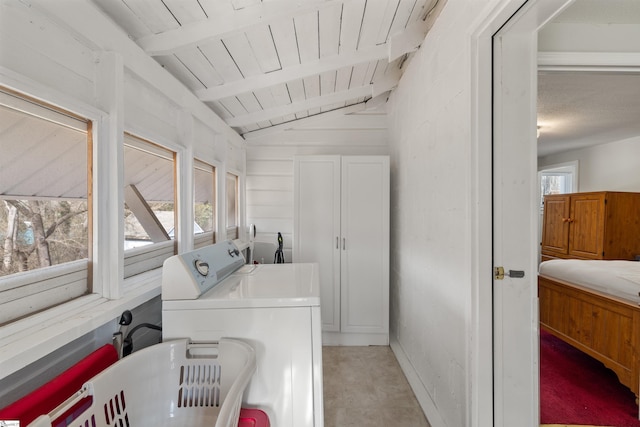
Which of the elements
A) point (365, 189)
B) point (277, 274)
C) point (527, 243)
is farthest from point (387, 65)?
point (277, 274)

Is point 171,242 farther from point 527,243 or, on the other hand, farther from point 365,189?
point 527,243

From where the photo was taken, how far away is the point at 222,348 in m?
1.01

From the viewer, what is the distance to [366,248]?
2609mm

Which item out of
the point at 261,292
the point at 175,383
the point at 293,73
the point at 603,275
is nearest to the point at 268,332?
the point at 261,292

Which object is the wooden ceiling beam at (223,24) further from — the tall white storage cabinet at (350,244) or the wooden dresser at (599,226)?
the wooden dresser at (599,226)

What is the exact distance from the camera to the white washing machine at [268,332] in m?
1.05

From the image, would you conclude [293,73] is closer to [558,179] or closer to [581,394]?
[581,394]

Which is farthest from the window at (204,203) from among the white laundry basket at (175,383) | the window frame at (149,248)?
the white laundry basket at (175,383)

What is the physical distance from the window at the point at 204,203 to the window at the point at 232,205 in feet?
1.32

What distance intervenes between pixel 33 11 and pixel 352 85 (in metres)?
2.06

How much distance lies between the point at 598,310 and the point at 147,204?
3.31 metres

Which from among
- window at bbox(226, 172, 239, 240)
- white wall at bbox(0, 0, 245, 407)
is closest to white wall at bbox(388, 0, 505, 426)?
white wall at bbox(0, 0, 245, 407)

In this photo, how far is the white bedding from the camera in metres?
1.95

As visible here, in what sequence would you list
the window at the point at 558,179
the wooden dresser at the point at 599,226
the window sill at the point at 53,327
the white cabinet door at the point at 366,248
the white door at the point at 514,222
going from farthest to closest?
the window at the point at 558,179 → the wooden dresser at the point at 599,226 → the white cabinet door at the point at 366,248 → the white door at the point at 514,222 → the window sill at the point at 53,327
